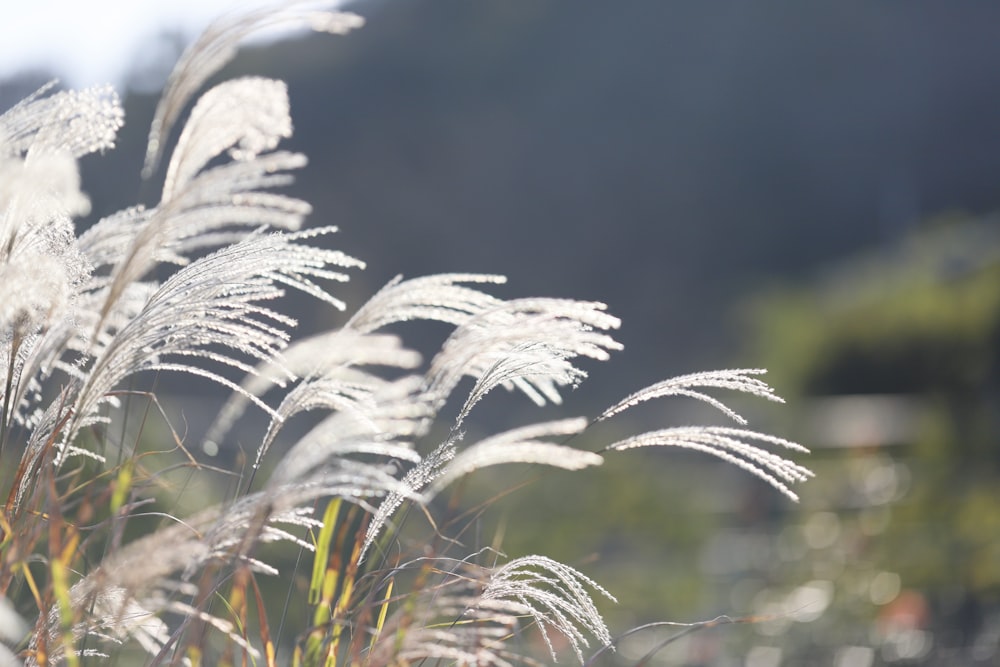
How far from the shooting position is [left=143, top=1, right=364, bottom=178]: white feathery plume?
193 centimetres

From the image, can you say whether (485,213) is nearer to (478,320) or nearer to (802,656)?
(802,656)

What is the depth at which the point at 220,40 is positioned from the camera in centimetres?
193

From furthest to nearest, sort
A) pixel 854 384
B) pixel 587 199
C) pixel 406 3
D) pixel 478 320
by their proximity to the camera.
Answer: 1. pixel 587 199
2. pixel 406 3
3. pixel 854 384
4. pixel 478 320

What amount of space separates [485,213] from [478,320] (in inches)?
1384

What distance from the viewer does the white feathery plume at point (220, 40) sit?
1929 mm

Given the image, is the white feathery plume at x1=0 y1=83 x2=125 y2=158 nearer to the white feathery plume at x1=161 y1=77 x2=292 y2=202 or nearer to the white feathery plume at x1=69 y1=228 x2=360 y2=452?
the white feathery plume at x1=161 y1=77 x2=292 y2=202

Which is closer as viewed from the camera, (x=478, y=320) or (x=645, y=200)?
(x=478, y=320)

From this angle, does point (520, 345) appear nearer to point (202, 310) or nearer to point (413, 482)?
point (413, 482)

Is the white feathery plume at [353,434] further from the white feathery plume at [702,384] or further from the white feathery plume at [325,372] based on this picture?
the white feathery plume at [702,384]

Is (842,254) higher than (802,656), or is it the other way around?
(842,254)

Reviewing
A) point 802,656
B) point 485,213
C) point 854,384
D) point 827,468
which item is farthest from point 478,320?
point 485,213

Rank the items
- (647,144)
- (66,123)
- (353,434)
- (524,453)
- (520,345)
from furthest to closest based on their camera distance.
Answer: (647,144), (66,123), (520,345), (524,453), (353,434)

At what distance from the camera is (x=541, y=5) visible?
38.7m

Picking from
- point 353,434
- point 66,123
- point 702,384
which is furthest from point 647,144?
point 353,434
